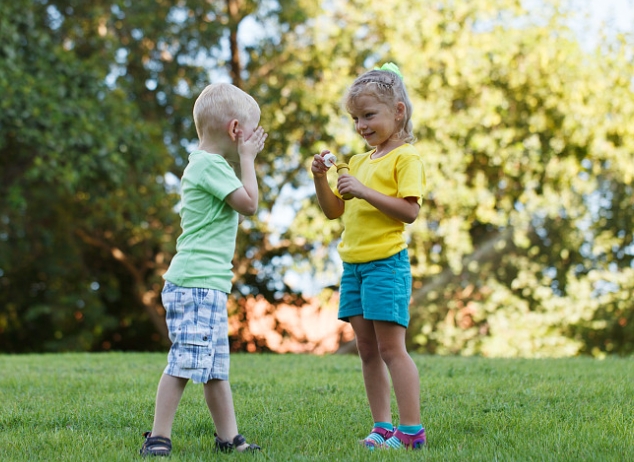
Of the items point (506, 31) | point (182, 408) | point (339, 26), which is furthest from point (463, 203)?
point (182, 408)

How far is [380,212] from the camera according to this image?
3.32m

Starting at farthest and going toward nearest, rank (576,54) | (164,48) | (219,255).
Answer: (164,48), (576,54), (219,255)

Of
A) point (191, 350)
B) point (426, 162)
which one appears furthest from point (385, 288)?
point (426, 162)

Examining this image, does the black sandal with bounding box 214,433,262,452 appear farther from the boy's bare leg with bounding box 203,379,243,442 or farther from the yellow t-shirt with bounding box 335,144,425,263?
the yellow t-shirt with bounding box 335,144,425,263

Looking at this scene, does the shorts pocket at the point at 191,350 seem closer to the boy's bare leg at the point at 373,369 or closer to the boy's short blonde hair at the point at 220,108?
the boy's bare leg at the point at 373,369

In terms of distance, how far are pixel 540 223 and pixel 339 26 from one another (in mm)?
4936

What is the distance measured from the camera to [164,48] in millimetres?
13734

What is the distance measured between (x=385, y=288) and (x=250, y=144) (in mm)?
801

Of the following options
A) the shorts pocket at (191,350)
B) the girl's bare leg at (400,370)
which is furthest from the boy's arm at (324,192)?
the shorts pocket at (191,350)

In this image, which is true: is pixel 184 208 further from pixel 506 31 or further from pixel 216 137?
pixel 506 31

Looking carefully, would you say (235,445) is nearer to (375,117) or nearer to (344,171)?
(344,171)

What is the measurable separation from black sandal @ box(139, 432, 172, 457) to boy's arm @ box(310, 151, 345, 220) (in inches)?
47.2

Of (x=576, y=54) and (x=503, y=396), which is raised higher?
(x=576, y=54)

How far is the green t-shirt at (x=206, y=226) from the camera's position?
3.03m
